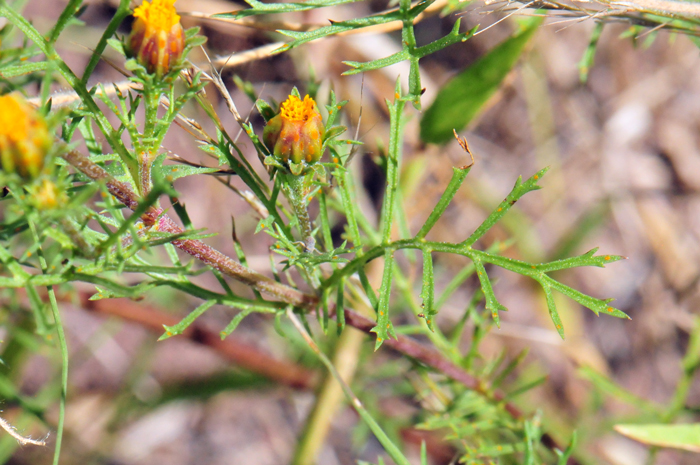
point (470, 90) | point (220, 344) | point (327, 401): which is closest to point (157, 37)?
point (470, 90)

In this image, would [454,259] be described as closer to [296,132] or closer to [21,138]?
[296,132]

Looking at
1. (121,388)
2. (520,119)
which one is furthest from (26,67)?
(520,119)

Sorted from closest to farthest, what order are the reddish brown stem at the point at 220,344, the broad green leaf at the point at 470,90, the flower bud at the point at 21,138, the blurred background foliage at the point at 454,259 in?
the flower bud at the point at 21,138, the broad green leaf at the point at 470,90, the reddish brown stem at the point at 220,344, the blurred background foliage at the point at 454,259

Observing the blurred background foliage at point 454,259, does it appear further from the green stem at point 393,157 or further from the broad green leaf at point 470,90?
the green stem at point 393,157

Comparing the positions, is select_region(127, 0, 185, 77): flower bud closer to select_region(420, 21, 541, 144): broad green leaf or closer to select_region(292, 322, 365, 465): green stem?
select_region(420, 21, 541, 144): broad green leaf

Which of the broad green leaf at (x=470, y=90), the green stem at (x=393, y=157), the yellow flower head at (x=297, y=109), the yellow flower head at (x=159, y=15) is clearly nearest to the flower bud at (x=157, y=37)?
the yellow flower head at (x=159, y=15)

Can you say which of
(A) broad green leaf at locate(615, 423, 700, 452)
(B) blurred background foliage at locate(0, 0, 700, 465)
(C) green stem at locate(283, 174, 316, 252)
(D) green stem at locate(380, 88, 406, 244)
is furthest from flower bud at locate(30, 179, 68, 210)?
(B) blurred background foliage at locate(0, 0, 700, 465)

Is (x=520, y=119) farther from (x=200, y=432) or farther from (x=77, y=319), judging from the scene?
(x=77, y=319)
